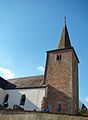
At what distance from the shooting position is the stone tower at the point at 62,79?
2306cm

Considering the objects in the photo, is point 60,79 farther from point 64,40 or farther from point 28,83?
point 64,40

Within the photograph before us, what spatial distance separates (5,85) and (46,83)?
763cm

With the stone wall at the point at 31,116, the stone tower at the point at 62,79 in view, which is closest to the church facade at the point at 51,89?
the stone tower at the point at 62,79

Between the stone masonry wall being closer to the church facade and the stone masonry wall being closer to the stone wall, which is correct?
A: the church facade

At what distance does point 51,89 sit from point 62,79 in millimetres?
2198

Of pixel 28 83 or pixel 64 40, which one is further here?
pixel 64 40

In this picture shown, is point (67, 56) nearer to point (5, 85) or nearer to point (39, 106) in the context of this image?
point (39, 106)

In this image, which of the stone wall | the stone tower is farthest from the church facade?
the stone wall

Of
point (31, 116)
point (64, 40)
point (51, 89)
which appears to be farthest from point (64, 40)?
point (31, 116)

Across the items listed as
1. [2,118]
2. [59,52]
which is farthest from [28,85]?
[2,118]

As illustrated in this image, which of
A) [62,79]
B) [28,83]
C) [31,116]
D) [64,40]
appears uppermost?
[64,40]

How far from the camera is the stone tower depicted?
2306cm

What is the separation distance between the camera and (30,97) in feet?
80.4

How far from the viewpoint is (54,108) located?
75.9ft
